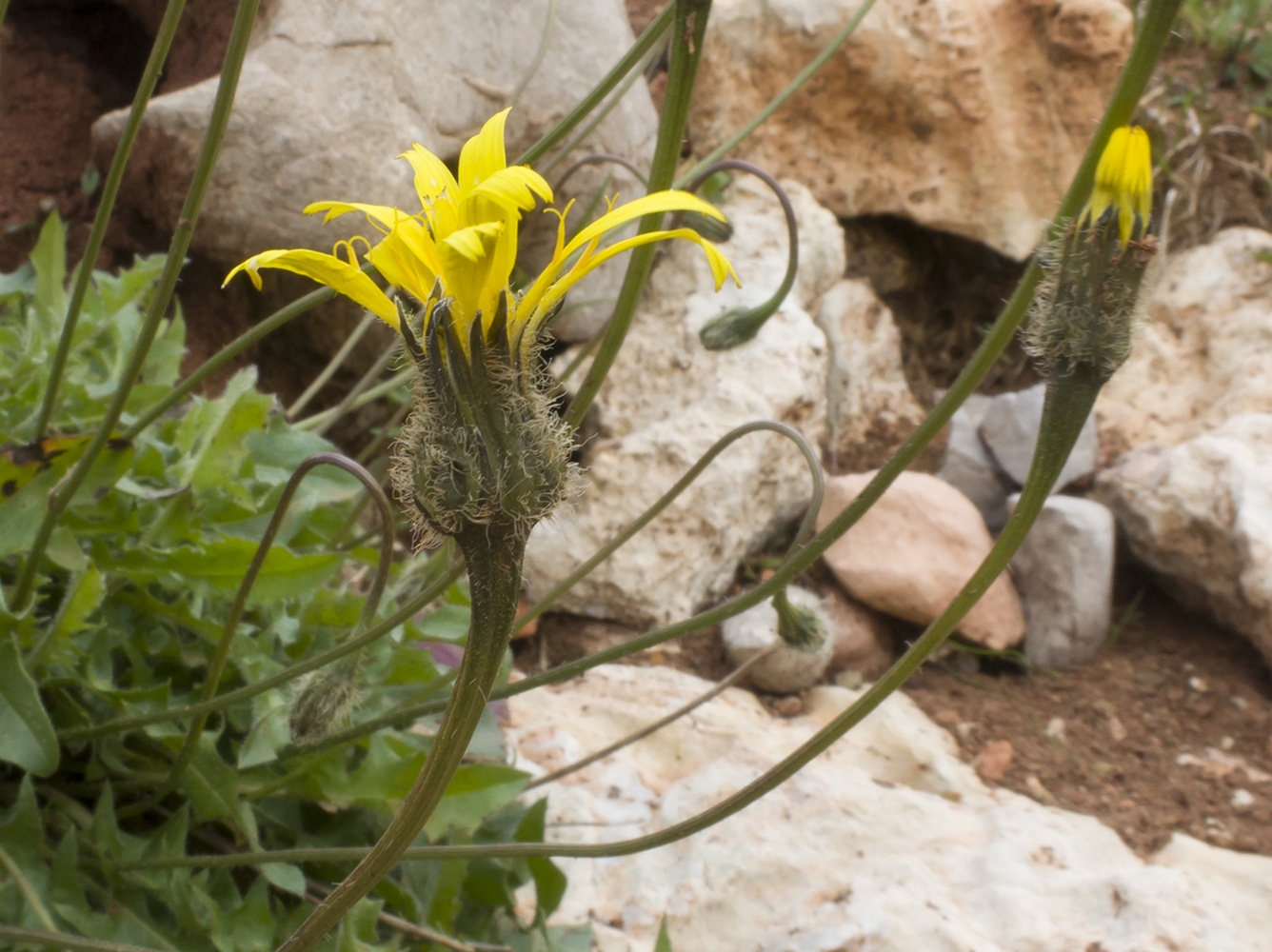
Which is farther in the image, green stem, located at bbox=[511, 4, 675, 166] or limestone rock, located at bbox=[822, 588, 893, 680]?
limestone rock, located at bbox=[822, 588, 893, 680]

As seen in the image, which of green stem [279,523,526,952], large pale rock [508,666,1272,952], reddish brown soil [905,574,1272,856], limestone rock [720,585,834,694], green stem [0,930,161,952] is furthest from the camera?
limestone rock [720,585,834,694]

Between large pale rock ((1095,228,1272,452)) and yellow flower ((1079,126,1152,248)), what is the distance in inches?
129

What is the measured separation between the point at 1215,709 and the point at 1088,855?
1.29 meters

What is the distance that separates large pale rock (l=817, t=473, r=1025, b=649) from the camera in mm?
3248

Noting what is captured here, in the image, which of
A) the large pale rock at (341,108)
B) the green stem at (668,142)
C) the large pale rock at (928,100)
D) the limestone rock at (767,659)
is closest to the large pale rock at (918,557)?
the limestone rock at (767,659)

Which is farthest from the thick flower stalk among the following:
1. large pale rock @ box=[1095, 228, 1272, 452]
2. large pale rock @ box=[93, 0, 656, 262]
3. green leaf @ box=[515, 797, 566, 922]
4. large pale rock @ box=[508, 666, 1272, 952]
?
large pale rock @ box=[1095, 228, 1272, 452]

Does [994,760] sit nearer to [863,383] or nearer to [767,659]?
[767,659]

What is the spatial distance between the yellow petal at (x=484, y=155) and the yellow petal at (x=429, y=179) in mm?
12

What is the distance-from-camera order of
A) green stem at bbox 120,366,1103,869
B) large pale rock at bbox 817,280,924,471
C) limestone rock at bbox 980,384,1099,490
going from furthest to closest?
large pale rock at bbox 817,280,924,471
limestone rock at bbox 980,384,1099,490
green stem at bbox 120,366,1103,869

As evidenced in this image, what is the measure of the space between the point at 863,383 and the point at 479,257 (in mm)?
3476

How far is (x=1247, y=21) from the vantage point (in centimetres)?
452

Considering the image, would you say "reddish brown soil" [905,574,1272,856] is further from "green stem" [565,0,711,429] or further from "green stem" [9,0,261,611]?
"green stem" [9,0,261,611]

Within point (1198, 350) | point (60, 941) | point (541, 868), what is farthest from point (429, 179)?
point (1198, 350)

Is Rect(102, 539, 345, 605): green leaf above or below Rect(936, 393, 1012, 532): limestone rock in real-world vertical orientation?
below
